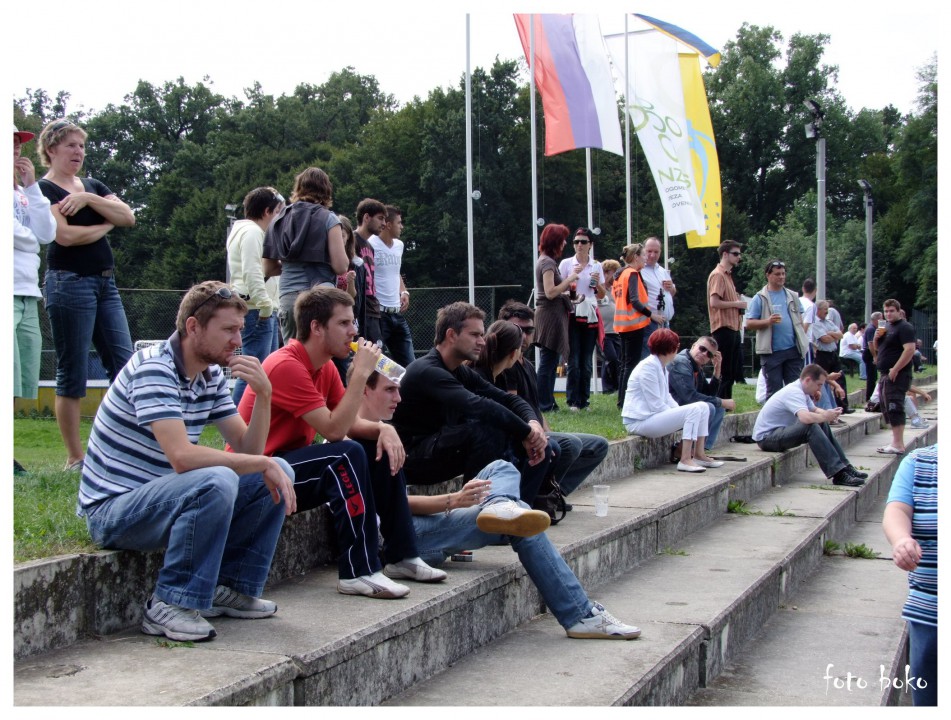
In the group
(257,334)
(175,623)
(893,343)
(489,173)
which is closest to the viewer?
(175,623)

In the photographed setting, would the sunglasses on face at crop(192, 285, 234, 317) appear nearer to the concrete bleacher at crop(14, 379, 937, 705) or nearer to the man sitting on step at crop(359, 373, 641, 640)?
the concrete bleacher at crop(14, 379, 937, 705)

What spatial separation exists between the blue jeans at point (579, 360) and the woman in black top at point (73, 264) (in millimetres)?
5577

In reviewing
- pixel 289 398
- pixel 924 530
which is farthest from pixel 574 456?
pixel 924 530

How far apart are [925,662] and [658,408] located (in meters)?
5.07

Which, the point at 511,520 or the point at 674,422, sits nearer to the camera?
the point at 511,520

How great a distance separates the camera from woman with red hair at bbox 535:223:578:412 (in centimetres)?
942

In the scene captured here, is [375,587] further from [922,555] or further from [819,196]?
[819,196]

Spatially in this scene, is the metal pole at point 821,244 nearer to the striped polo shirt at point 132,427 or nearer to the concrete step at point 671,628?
the concrete step at point 671,628

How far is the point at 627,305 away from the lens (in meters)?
9.98

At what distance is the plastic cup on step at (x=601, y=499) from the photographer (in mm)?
5891

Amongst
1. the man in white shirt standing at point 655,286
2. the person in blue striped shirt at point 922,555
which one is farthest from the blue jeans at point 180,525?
the man in white shirt standing at point 655,286

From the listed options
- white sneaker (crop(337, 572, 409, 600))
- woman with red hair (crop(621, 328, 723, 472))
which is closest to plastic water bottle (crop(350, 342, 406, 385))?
white sneaker (crop(337, 572, 409, 600))
